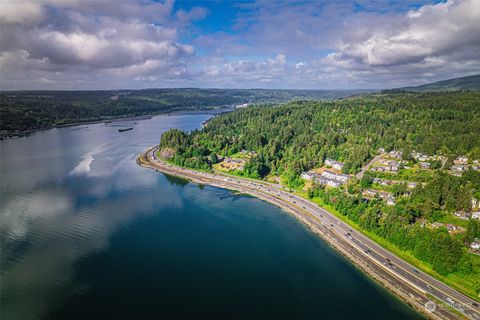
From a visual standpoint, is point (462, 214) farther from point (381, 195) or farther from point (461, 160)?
point (461, 160)

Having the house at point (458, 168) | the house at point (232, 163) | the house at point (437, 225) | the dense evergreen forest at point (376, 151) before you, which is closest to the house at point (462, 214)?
the dense evergreen forest at point (376, 151)

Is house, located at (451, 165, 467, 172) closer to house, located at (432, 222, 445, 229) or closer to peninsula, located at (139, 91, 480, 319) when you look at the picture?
peninsula, located at (139, 91, 480, 319)

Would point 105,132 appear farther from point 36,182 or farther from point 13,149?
point 36,182

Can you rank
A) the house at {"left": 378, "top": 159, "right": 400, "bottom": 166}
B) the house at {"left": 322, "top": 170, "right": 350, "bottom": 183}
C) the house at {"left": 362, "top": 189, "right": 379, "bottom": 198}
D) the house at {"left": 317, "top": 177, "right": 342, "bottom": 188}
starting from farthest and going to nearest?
1. the house at {"left": 378, "top": 159, "right": 400, "bottom": 166}
2. the house at {"left": 322, "top": 170, "right": 350, "bottom": 183}
3. the house at {"left": 317, "top": 177, "right": 342, "bottom": 188}
4. the house at {"left": 362, "top": 189, "right": 379, "bottom": 198}

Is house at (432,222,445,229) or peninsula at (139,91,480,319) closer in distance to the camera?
peninsula at (139,91,480,319)

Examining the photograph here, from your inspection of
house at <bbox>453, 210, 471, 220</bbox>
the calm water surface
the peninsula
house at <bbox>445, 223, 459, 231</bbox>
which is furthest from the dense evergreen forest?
the calm water surface
